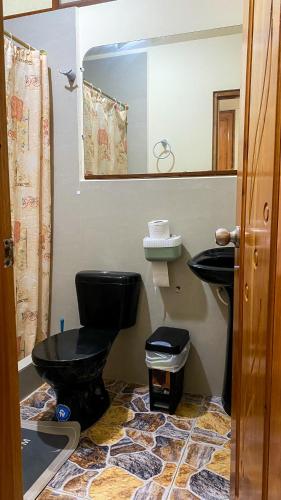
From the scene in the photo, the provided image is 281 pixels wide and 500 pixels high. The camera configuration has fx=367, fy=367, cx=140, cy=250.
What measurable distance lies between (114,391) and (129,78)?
6.26ft

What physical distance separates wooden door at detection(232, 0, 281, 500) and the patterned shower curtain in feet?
4.96

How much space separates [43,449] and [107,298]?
2.67 ft

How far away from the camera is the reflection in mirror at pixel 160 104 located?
2.01 m

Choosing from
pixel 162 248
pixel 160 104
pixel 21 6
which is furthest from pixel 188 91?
pixel 21 6

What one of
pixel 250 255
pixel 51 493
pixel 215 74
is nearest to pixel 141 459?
pixel 51 493

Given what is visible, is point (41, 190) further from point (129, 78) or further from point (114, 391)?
point (114, 391)

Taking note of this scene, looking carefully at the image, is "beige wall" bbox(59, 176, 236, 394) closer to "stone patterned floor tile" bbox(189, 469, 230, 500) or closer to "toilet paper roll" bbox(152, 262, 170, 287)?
"toilet paper roll" bbox(152, 262, 170, 287)

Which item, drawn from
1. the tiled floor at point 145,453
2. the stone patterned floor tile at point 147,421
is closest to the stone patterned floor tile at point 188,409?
the tiled floor at point 145,453

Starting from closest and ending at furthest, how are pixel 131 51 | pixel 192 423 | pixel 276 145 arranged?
pixel 276 145 < pixel 192 423 < pixel 131 51

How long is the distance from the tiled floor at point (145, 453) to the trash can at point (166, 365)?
0.08 m

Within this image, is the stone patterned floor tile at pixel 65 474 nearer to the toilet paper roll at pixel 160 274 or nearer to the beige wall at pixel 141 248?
the beige wall at pixel 141 248

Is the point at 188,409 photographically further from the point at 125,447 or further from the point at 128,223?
the point at 128,223

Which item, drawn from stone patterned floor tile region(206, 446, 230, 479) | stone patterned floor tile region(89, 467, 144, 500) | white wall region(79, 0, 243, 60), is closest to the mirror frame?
white wall region(79, 0, 243, 60)

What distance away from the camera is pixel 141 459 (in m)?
1.65
